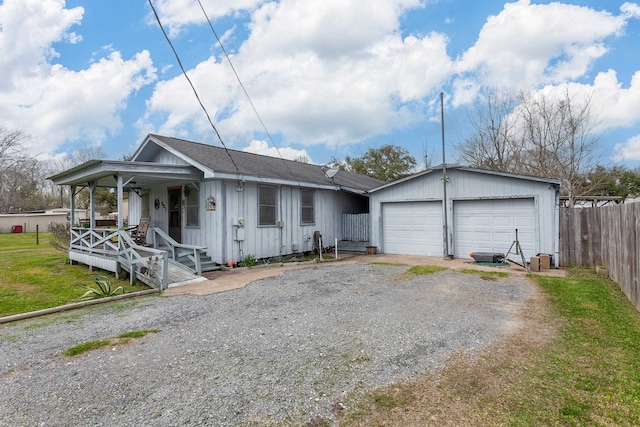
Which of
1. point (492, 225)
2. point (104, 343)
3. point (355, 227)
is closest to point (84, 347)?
point (104, 343)

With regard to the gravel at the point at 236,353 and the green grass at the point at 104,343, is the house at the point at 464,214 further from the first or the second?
the green grass at the point at 104,343

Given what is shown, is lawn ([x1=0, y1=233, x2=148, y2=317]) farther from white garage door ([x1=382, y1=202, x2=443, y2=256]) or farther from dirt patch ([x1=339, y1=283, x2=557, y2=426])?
white garage door ([x1=382, y1=202, x2=443, y2=256])

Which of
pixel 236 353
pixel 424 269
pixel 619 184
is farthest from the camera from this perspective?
pixel 619 184

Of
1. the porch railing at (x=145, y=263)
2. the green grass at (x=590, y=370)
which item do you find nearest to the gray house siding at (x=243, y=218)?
the porch railing at (x=145, y=263)

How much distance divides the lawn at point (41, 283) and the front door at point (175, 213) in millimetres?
2188

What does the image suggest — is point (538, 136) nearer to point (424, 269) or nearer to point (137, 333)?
point (424, 269)

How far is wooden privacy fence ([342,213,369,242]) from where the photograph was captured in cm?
1388

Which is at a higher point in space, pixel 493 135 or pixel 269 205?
pixel 493 135

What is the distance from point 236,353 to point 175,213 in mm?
8310

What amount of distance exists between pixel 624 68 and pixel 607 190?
1382cm

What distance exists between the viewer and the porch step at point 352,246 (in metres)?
13.2

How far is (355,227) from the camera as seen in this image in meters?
14.1

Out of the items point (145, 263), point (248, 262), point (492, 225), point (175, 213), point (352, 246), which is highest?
point (175, 213)

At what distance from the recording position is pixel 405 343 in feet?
12.8
